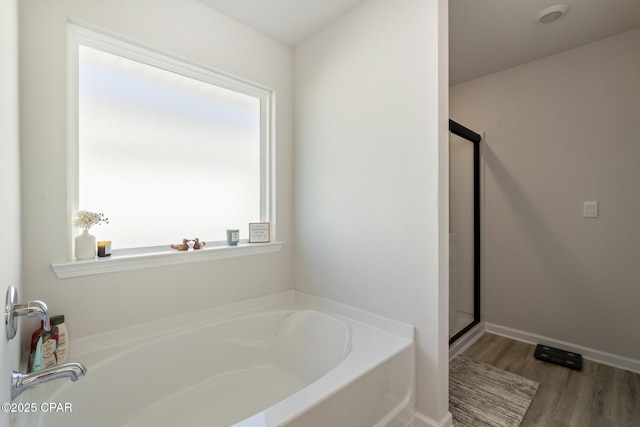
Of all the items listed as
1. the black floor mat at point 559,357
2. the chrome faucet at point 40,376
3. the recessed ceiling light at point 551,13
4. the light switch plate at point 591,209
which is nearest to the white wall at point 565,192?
the light switch plate at point 591,209

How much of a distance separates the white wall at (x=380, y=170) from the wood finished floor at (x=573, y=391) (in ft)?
2.34

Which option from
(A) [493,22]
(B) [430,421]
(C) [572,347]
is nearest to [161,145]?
(B) [430,421]

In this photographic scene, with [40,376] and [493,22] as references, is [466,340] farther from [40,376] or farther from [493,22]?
[40,376]

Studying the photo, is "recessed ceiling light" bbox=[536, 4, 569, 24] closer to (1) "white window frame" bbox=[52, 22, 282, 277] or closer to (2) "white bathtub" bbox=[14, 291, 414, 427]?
(1) "white window frame" bbox=[52, 22, 282, 277]

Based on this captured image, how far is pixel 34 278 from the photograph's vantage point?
1.31 m

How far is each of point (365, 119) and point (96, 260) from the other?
1.67 metres

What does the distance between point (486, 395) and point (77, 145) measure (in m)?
2.77

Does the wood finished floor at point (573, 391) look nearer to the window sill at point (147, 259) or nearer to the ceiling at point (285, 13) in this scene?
the window sill at point (147, 259)

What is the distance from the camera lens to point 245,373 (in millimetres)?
1783

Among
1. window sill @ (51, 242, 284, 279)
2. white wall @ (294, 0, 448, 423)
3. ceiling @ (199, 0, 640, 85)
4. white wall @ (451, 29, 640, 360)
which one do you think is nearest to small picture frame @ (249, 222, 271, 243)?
window sill @ (51, 242, 284, 279)

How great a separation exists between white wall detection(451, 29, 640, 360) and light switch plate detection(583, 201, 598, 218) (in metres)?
0.04

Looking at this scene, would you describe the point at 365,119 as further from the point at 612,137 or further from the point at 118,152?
the point at 612,137

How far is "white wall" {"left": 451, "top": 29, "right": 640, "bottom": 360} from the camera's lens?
83.5 inches

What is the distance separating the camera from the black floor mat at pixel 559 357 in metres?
2.14
